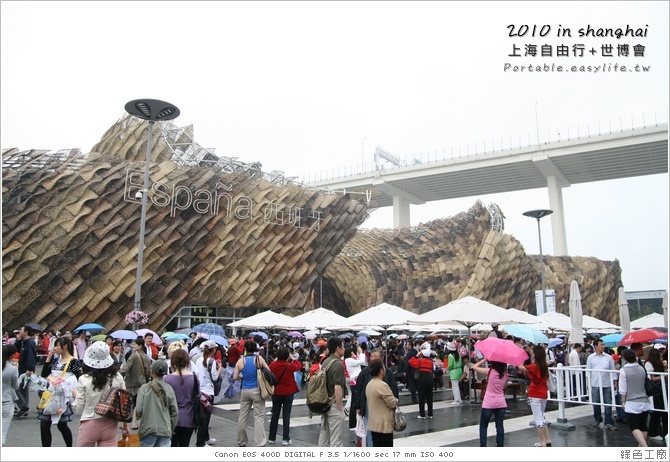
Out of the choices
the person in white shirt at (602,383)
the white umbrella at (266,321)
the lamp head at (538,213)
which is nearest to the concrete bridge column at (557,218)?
the lamp head at (538,213)

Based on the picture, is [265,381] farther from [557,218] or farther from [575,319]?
[557,218]

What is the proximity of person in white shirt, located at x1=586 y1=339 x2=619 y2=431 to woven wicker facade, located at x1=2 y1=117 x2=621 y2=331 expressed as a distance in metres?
19.7

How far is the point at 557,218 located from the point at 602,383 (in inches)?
2113

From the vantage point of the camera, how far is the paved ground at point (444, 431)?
8.45 m

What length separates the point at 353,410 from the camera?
7.75 metres

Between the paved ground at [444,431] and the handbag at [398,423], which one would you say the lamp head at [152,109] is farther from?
the handbag at [398,423]

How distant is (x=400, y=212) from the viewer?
2591 inches

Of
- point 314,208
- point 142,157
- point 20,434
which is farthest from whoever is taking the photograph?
point 314,208

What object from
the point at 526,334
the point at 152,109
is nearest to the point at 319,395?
the point at 526,334

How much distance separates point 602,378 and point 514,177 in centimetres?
5228

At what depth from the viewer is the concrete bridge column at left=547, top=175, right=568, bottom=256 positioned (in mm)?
56844

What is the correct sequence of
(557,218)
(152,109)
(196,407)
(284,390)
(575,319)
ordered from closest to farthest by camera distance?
(196,407)
(284,390)
(575,319)
(152,109)
(557,218)

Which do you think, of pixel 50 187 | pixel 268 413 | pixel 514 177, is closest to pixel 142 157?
pixel 50 187

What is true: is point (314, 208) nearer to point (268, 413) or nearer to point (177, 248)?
point (177, 248)
